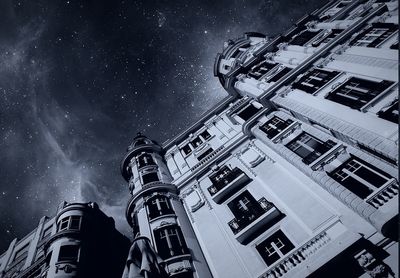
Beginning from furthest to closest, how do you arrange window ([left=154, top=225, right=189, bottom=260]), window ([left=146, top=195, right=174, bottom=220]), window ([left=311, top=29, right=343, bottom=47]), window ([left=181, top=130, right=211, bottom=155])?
window ([left=181, top=130, right=211, bottom=155])
window ([left=311, top=29, right=343, bottom=47])
window ([left=146, top=195, right=174, bottom=220])
window ([left=154, top=225, right=189, bottom=260])

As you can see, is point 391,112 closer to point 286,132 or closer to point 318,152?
point 318,152

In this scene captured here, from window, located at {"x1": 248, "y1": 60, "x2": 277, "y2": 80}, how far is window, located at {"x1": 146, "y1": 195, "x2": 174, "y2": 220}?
16.4 m

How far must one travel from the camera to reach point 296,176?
59.1 ft

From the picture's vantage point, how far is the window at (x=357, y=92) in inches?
641

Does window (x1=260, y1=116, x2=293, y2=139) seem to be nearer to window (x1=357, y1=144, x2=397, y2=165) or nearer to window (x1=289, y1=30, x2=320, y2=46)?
window (x1=357, y1=144, x2=397, y2=165)

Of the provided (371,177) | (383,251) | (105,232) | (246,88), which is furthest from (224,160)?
(105,232)

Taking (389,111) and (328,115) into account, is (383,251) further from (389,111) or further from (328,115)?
(328,115)

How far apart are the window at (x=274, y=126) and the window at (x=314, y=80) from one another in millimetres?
3029

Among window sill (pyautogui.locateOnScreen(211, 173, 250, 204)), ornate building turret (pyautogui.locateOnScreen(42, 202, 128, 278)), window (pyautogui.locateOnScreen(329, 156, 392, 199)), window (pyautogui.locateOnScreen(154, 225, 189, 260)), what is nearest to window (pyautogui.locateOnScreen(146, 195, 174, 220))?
window (pyautogui.locateOnScreen(154, 225, 189, 260))

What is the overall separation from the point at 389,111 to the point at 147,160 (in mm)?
22687

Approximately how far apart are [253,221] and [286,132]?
24.2 ft

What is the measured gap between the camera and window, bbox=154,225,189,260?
18.5 meters

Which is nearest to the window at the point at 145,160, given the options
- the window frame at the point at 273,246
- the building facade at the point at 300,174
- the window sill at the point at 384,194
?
the building facade at the point at 300,174

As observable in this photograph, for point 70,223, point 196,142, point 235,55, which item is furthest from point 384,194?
point 235,55
